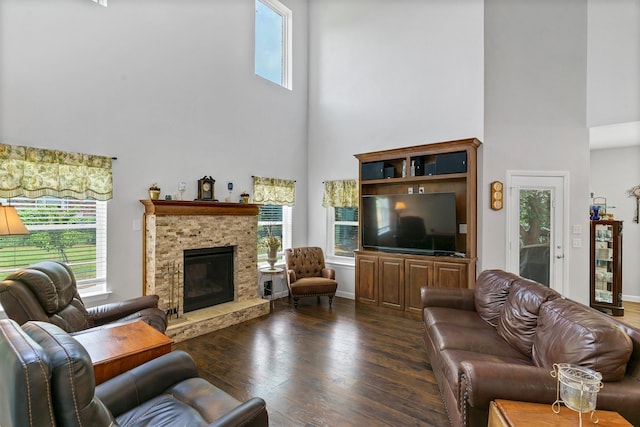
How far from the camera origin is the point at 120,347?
6.91 ft

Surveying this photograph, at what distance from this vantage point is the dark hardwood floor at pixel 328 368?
2.46 m

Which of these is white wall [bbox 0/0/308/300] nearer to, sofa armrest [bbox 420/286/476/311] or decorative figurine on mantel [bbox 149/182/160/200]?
decorative figurine on mantel [bbox 149/182/160/200]

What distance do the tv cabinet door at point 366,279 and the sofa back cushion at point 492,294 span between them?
201cm

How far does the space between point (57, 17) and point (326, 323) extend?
4.70 metres

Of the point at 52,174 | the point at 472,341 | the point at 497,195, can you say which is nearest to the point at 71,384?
the point at 472,341

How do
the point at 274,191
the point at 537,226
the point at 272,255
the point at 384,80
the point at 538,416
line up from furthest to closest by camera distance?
the point at 274,191
the point at 384,80
the point at 272,255
the point at 537,226
the point at 538,416

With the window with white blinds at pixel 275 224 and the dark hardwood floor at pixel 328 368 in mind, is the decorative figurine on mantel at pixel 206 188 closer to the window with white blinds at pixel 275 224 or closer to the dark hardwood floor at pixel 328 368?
the window with white blinds at pixel 275 224

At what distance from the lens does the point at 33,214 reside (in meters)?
3.32

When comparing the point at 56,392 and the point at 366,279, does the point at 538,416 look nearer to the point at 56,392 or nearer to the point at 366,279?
the point at 56,392

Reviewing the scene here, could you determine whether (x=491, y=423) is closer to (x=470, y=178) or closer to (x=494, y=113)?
(x=470, y=178)

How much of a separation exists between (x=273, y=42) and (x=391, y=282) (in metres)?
4.83

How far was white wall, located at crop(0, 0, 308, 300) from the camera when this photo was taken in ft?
10.7

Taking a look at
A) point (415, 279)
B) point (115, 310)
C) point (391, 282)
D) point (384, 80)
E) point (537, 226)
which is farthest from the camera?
point (384, 80)

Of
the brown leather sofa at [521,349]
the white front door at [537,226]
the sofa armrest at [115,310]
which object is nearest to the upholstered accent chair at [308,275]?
the brown leather sofa at [521,349]
